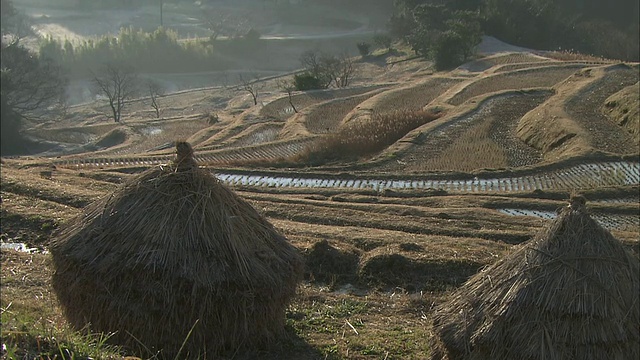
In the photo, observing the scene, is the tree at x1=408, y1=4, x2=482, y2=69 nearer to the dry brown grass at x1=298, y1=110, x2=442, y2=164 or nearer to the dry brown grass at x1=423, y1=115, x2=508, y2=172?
the dry brown grass at x1=298, y1=110, x2=442, y2=164

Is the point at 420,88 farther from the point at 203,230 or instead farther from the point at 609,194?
the point at 203,230

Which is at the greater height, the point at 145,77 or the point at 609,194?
the point at 609,194

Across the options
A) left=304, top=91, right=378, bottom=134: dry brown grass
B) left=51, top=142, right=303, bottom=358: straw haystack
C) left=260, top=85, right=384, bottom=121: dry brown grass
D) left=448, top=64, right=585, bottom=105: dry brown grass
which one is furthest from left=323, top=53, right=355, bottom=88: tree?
left=51, top=142, right=303, bottom=358: straw haystack

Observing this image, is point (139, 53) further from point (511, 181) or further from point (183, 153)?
point (183, 153)

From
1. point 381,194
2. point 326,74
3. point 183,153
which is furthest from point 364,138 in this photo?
point 326,74

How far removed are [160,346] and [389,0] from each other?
333 feet

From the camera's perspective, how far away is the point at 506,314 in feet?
23.8

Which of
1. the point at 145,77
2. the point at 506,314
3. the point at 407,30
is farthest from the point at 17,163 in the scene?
the point at 145,77

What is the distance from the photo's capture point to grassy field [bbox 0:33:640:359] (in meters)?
9.60

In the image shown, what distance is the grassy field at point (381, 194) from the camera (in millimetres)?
9597

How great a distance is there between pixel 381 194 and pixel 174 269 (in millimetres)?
12738

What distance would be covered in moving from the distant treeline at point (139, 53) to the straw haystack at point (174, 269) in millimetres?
83354

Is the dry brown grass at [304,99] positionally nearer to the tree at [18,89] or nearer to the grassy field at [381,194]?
the grassy field at [381,194]

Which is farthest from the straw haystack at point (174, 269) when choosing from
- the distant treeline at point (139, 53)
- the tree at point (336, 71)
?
the distant treeline at point (139, 53)
